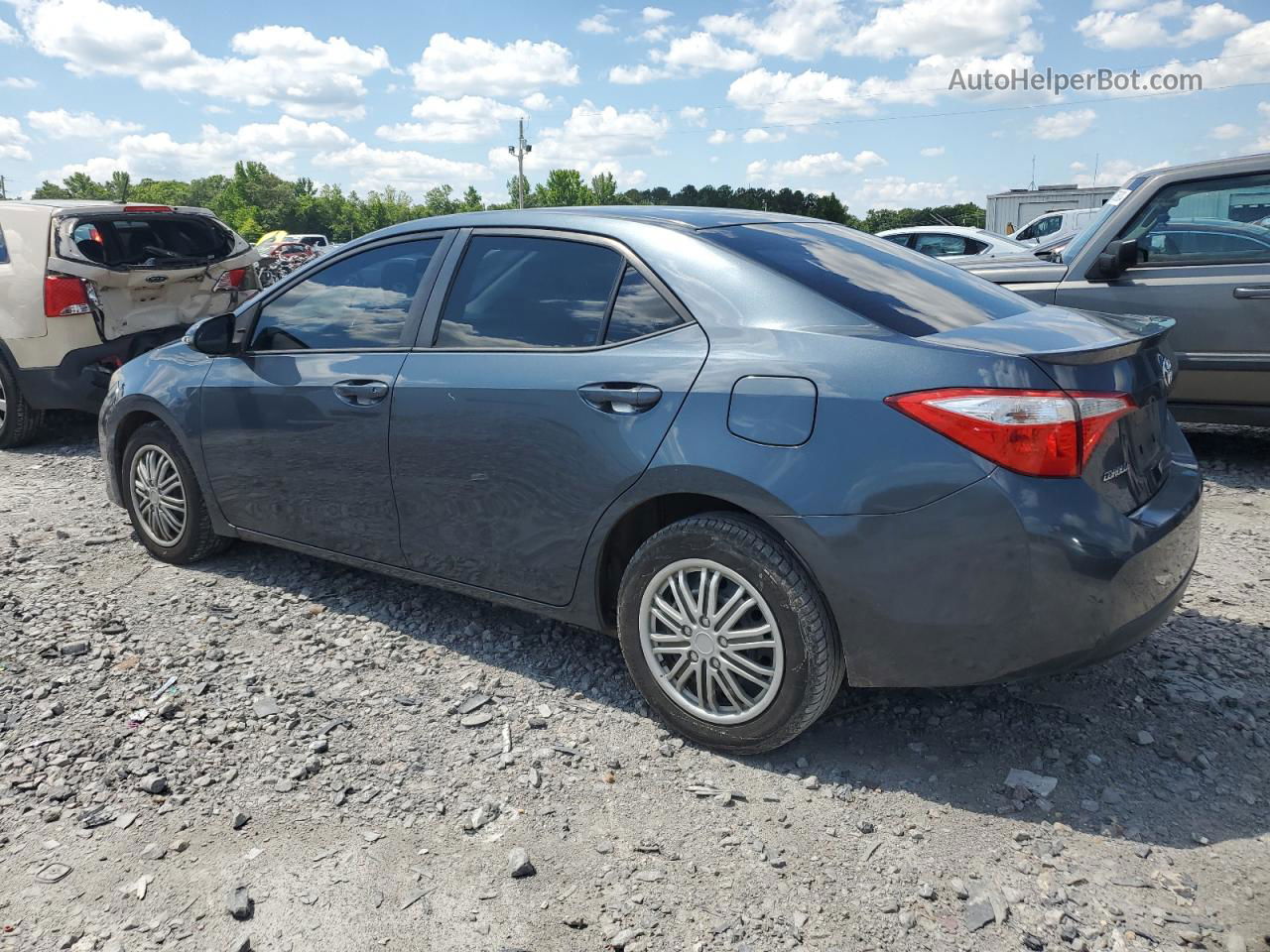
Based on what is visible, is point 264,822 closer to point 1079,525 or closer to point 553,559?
point 553,559

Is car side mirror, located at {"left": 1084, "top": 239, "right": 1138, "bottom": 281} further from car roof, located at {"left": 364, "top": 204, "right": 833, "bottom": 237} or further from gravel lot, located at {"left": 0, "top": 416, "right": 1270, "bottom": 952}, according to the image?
car roof, located at {"left": 364, "top": 204, "right": 833, "bottom": 237}

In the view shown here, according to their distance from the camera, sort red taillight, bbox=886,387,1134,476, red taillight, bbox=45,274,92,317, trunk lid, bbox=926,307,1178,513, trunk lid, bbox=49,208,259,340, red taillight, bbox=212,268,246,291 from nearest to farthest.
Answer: red taillight, bbox=886,387,1134,476
trunk lid, bbox=926,307,1178,513
red taillight, bbox=45,274,92,317
trunk lid, bbox=49,208,259,340
red taillight, bbox=212,268,246,291

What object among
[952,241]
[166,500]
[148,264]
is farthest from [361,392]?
[952,241]

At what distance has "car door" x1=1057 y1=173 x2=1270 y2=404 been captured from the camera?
613 centimetres

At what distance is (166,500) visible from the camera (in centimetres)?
486

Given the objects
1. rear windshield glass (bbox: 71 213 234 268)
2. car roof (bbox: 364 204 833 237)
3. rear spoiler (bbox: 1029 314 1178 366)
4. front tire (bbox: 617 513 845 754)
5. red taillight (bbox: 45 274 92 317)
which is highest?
rear windshield glass (bbox: 71 213 234 268)

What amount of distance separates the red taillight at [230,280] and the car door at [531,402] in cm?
543

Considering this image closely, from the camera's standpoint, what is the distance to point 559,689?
144 inches

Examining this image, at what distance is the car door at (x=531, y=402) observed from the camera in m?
3.19

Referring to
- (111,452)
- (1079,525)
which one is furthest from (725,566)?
(111,452)

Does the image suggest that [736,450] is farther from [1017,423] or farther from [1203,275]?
[1203,275]

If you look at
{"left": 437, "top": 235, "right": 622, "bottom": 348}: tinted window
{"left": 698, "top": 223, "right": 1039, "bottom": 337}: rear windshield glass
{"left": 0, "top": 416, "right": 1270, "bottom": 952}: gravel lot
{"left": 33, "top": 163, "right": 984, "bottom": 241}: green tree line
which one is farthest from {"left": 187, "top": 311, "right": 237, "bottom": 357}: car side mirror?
{"left": 33, "top": 163, "right": 984, "bottom": 241}: green tree line

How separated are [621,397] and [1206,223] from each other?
16.0 feet

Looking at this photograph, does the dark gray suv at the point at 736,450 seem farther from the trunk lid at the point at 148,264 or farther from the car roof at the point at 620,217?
the trunk lid at the point at 148,264
